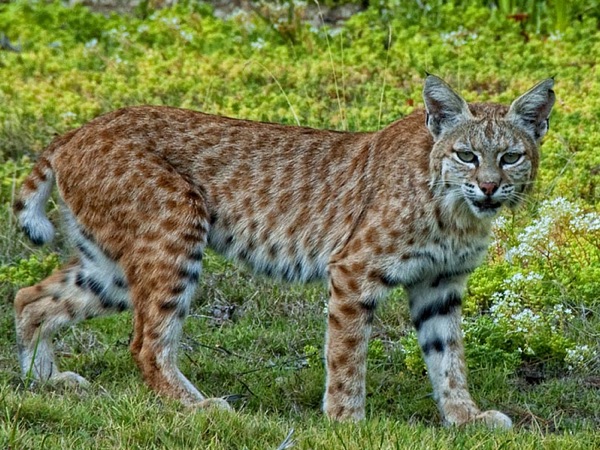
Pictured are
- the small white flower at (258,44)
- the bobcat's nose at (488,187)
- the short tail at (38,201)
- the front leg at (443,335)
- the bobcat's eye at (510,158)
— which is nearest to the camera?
the bobcat's nose at (488,187)

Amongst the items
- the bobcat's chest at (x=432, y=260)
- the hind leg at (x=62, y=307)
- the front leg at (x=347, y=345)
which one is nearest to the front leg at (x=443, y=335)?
the bobcat's chest at (x=432, y=260)

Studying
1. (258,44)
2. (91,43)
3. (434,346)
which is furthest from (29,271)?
(91,43)

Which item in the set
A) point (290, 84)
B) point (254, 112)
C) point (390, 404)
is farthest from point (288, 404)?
point (290, 84)

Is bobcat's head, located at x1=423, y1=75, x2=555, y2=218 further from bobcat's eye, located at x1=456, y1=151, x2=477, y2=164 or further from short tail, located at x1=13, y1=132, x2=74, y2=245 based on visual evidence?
short tail, located at x1=13, y1=132, x2=74, y2=245

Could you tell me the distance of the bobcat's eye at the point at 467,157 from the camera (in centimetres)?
567

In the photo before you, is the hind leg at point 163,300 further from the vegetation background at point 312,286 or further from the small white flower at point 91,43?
the small white flower at point 91,43

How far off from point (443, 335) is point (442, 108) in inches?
41.7

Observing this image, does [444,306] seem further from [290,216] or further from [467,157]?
[290,216]

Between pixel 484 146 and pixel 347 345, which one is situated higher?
pixel 484 146

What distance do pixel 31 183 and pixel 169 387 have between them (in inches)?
51.0

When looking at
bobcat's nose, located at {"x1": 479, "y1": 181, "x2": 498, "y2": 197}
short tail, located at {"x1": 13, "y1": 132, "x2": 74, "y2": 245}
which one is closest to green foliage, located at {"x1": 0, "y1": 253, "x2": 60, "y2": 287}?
short tail, located at {"x1": 13, "y1": 132, "x2": 74, "y2": 245}

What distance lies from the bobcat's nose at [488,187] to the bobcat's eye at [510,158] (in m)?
0.16

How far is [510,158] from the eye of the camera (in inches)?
224

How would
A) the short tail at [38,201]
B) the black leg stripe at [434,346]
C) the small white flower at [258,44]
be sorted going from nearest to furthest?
the black leg stripe at [434,346]
the short tail at [38,201]
the small white flower at [258,44]
